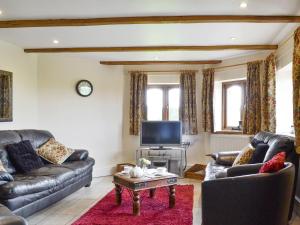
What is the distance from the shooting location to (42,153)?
467 cm

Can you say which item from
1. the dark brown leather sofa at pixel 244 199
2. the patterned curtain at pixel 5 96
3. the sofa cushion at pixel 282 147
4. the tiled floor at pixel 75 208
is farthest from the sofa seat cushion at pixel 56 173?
the sofa cushion at pixel 282 147

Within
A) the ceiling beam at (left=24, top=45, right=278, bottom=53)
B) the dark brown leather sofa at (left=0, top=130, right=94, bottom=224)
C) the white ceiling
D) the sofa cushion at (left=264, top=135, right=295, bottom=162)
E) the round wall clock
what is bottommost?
the dark brown leather sofa at (left=0, top=130, right=94, bottom=224)

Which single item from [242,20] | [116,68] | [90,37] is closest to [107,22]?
[90,37]

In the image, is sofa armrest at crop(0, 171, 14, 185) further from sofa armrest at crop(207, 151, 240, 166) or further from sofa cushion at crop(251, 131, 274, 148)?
sofa cushion at crop(251, 131, 274, 148)

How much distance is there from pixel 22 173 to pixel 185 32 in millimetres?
2932

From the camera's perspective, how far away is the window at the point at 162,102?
272 inches

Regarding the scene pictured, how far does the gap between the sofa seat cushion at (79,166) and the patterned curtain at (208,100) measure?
265 cm

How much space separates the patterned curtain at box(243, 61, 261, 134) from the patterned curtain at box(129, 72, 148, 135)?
2255 millimetres

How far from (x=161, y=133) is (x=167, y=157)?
1.70 feet

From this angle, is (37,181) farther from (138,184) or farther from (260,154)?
(260,154)

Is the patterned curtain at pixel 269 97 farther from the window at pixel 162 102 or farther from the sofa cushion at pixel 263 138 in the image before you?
the window at pixel 162 102

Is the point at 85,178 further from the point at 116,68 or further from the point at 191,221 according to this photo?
the point at 116,68

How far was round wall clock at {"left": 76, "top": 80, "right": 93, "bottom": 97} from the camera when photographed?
617 cm

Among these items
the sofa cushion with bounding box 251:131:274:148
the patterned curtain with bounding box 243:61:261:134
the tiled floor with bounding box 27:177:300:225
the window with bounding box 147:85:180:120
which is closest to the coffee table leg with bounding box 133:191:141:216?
the tiled floor with bounding box 27:177:300:225
